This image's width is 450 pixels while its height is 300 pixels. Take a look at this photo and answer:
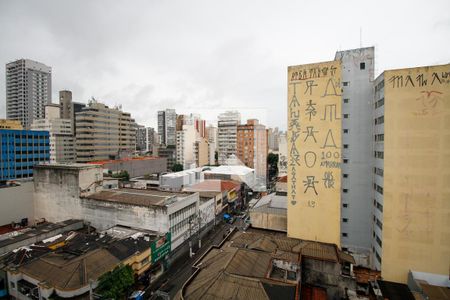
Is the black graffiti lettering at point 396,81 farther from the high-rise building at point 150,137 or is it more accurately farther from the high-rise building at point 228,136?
the high-rise building at point 150,137

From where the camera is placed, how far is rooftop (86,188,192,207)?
Answer: 114 ft

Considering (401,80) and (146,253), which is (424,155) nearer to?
(401,80)

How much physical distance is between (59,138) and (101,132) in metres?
15.1

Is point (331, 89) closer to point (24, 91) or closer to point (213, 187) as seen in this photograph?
point (213, 187)

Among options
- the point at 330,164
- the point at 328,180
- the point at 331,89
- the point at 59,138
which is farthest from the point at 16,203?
the point at 331,89

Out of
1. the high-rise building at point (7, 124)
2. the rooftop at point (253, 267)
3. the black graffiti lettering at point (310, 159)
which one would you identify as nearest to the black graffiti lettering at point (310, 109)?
the black graffiti lettering at point (310, 159)

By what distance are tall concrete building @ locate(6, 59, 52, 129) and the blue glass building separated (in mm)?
72023

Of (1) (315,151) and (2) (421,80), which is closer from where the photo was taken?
(2) (421,80)

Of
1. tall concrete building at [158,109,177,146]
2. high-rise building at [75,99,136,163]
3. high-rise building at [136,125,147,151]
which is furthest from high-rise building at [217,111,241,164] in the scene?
high-rise building at [136,125,147,151]

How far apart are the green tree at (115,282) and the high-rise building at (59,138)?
265 ft

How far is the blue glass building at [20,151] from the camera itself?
54531mm

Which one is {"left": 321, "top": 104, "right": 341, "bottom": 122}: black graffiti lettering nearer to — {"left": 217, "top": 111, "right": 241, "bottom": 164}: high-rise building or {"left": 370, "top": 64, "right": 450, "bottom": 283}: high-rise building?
{"left": 370, "top": 64, "right": 450, "bottom": 283}: high-rise building

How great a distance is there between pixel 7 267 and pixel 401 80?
46.3 m

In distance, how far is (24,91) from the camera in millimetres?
118438
